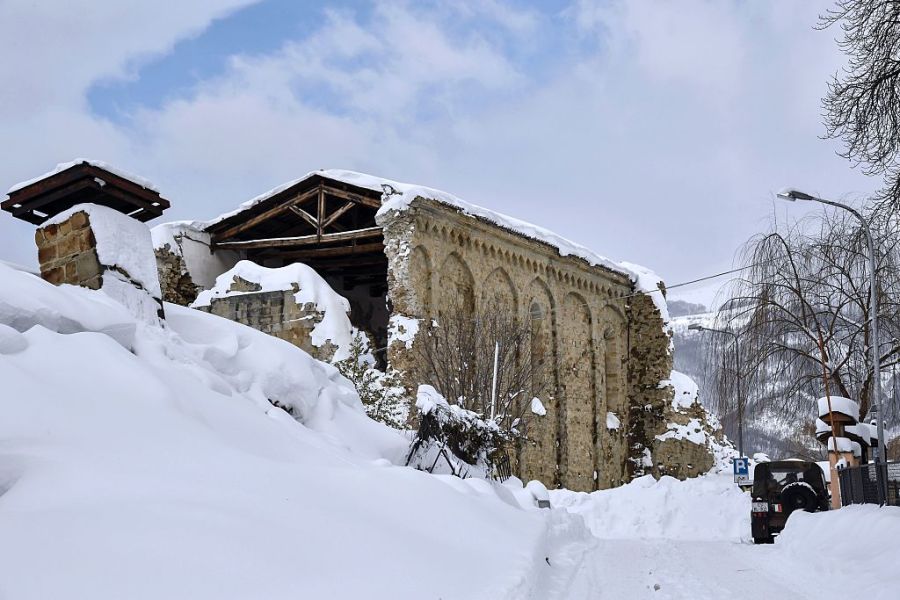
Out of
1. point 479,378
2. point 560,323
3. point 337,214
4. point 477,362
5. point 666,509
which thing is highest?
point 337,214

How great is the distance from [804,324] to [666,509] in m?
5.57

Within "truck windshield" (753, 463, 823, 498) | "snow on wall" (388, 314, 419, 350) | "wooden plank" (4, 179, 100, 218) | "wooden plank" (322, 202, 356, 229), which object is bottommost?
"truck windshield" (753, 463, 823, 498)

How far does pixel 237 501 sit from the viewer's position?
5258 mm

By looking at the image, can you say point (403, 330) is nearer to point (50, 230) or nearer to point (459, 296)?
point (459, 296)

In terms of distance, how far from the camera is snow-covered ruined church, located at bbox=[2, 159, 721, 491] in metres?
23.5

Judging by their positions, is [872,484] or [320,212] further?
[320,212]

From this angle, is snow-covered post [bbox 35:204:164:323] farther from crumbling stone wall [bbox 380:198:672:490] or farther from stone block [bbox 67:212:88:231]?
crumbling stone wall [bbox 380:198:672:490]

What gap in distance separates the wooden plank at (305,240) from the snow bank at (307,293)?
172 centimetres

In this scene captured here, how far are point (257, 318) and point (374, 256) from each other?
5.26m

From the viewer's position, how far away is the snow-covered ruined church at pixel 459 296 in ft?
77.0

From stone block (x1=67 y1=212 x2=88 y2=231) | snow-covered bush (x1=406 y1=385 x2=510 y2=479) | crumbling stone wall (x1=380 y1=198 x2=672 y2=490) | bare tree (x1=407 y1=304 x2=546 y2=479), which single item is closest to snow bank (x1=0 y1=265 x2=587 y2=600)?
stone block (x1=67 y1=212 x2=88 y2=231)

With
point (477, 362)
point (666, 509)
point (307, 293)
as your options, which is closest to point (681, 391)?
point (666, 509)

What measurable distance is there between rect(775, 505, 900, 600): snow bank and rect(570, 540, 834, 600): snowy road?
9.3 inches

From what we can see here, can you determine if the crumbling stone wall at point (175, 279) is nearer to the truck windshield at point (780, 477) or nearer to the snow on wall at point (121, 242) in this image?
the snow on wall at point (121, 242)
